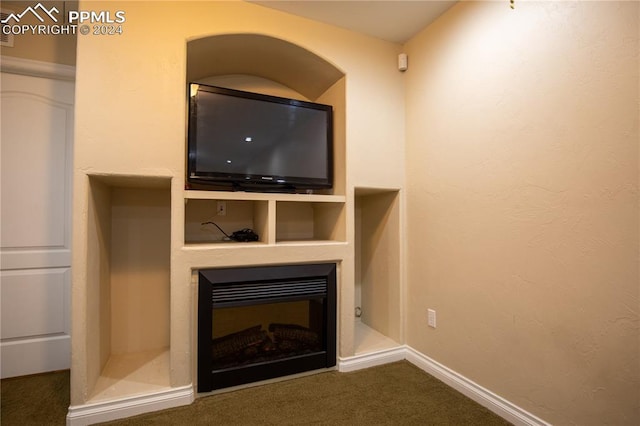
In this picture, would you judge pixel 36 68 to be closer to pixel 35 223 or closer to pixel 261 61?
pixel 35 223

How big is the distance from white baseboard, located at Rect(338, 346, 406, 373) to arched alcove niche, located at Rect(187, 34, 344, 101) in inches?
82.5

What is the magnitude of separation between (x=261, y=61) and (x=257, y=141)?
28.7 inches

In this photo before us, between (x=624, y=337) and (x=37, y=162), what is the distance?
3.46 metres

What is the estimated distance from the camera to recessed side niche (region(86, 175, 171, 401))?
1.91 meters

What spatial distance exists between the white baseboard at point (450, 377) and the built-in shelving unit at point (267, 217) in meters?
0.90

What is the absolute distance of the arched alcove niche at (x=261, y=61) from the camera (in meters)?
2.04

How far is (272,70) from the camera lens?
8.01 feet

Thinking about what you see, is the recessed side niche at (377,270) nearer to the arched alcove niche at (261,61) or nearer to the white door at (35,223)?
the arched alcove niche at (261,61)

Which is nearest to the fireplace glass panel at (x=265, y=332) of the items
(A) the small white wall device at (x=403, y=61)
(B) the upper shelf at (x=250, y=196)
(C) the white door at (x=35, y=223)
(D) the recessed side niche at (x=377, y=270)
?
(D) the recessed side niche at (x=377, y=270)

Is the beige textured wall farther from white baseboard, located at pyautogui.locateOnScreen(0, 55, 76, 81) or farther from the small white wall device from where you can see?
white baseboard, located at pyautogui.locateOnScreen(0, 55, 76, 81)

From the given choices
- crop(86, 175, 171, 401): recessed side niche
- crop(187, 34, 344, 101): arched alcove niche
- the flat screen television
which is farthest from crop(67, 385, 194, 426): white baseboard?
crop(187, 34, 344, 101): arched alcove niche

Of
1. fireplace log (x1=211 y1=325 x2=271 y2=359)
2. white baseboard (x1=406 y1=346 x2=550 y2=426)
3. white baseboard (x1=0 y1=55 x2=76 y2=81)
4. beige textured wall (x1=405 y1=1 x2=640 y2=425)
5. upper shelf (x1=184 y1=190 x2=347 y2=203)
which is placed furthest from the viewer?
white baseboard (x1=0 y1=55 x2=76 y2=81)

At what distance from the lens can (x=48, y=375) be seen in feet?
6.77

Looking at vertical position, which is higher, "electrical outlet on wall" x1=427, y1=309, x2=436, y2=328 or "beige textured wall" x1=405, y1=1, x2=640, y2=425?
"beige textured wall" x1=405, y1=1, x2=640, y2=425
